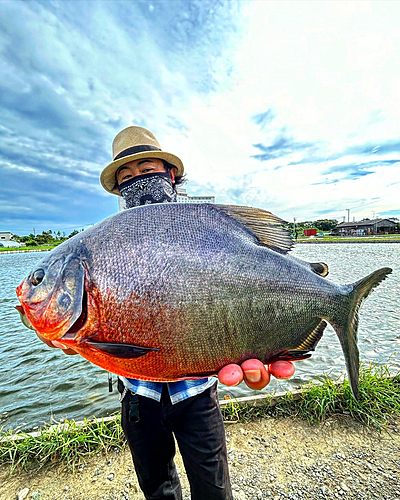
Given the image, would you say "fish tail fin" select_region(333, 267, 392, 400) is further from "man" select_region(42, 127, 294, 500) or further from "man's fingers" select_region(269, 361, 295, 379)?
"man" select_region(42, 127, 294, 500)

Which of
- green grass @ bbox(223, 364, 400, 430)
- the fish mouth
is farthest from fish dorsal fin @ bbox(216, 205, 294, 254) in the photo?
green grass @ bbox(223, 364, 400, 430)

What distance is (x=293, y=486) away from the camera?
2.76m

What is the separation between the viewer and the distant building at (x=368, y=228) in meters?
75.8

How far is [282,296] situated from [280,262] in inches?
6.8

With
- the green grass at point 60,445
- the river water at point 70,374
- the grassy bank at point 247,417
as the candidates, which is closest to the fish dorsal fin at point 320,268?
the grassy bank at point 247,417

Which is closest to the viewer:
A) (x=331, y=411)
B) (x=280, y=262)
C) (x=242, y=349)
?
(x=242, y=349)

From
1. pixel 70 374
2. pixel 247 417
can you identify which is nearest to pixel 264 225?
pixel 247 417

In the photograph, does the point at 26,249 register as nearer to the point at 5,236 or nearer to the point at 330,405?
the point at 5,236

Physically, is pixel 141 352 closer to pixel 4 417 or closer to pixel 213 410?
pixel 213 410

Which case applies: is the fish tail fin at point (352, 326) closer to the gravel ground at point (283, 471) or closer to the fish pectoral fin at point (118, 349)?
the fish pectoral fin at point (118, 349)

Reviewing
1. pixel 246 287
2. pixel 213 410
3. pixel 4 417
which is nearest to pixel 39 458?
pixel 213 410

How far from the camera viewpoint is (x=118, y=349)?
3.87 feet

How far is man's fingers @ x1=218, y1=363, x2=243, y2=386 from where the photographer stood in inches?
51.1

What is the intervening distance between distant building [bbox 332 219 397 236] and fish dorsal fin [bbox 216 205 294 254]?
85.0 meters
